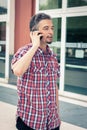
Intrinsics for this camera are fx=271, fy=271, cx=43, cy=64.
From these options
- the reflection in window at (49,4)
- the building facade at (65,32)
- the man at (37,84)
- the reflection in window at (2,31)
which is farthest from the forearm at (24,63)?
the reflection in window at (2,31)

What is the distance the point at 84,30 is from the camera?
6.46 m

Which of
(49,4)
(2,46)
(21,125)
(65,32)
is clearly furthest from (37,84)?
(2,46)

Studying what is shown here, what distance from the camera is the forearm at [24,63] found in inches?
65.6

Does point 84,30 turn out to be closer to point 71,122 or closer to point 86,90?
point 86,90

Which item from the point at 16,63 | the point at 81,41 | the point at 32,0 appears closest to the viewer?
the point at 16,63

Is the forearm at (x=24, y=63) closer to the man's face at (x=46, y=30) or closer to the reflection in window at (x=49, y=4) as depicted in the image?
the man's face at (x=46, y=30)

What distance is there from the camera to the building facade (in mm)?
6469

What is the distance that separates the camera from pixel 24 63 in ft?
5.46

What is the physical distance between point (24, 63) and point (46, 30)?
274 millimetres

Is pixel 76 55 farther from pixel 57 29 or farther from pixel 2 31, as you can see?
pixel 2 31

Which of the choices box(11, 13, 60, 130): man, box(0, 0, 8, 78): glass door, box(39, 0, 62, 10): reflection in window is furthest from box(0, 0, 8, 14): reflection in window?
box(11, 13, 60, 130): man

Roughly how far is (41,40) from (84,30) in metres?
4.82

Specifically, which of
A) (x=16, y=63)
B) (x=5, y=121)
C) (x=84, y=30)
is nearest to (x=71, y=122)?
(x=5, y=121)

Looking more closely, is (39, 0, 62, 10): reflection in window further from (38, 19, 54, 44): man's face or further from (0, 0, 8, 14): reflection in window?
(38, 19, 54, 44): man's face
